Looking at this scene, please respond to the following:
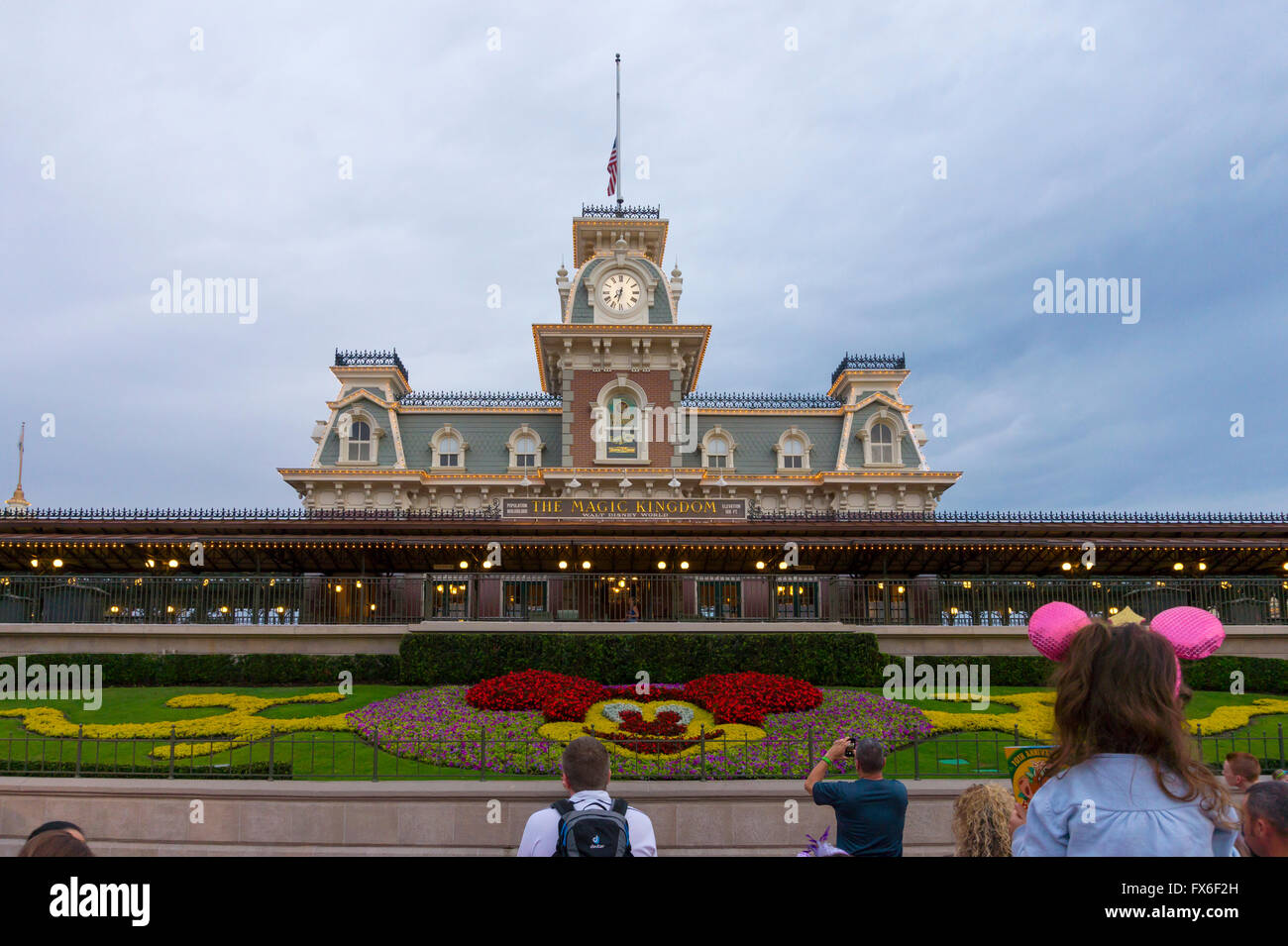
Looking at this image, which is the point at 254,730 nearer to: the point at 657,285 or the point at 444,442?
the point at 444,442

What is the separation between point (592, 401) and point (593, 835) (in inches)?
1407

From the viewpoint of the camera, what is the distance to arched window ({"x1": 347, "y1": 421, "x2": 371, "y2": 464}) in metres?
40.3

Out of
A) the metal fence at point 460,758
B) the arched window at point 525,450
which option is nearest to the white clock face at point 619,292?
the arched window at point 525,450

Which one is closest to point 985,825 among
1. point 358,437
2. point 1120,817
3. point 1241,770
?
point 1120,817

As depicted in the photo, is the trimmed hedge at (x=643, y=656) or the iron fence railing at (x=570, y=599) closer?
the trimmed hedge at (x=643, y=656)

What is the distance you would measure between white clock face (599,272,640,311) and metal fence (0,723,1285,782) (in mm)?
28629

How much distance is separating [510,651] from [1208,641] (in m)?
18.0

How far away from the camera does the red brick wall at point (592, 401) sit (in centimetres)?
3919

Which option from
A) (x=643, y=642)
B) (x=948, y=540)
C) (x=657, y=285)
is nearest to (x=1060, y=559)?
(x=948, y=540)

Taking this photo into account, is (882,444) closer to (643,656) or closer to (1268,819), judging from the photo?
(643,656)

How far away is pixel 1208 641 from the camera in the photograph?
381 cm

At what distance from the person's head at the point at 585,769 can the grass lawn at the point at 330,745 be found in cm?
800

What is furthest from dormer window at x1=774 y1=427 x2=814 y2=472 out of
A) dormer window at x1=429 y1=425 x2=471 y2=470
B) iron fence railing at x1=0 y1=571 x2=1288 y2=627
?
dormer window at x1=429 y1=425 x2=471 y2=470

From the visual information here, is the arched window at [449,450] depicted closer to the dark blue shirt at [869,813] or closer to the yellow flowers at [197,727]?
the yellow flowers at [197,727]
